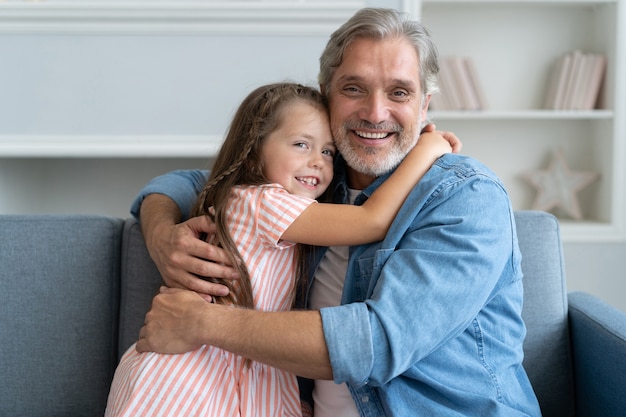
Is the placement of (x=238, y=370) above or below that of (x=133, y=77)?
below

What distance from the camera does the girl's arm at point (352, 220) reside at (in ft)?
4.55

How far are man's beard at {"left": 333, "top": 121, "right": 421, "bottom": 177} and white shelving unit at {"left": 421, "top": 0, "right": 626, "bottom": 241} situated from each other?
1.84m

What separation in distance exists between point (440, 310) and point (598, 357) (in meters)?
0.52

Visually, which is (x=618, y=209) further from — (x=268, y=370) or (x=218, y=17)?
(x=268, y=370)

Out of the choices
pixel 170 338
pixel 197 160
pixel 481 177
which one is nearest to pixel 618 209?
pixel 197 160

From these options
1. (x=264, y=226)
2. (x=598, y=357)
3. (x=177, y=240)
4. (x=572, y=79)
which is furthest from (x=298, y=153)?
(x=572, y=79)

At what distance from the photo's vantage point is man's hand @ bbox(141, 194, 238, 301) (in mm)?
1401

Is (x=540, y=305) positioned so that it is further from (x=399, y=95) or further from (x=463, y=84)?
(x=463, y=84)

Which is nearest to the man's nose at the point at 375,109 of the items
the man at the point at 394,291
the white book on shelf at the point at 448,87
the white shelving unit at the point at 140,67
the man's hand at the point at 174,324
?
the man at the point at 394,291

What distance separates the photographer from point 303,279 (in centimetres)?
158

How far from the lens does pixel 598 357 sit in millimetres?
1538

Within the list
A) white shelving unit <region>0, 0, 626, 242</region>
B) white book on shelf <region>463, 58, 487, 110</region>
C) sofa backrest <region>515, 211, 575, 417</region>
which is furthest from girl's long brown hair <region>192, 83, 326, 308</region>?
white book on shelf <region>463, 58, 487, 110</region>

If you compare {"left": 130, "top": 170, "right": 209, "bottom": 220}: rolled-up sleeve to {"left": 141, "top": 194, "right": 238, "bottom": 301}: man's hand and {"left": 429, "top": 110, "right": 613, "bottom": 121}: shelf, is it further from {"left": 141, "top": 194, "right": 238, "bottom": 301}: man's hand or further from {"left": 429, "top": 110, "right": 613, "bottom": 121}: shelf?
{"left": 429, "top": 110, "right": 613, "bottom": 121}: shelf

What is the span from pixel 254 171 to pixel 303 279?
267mm
